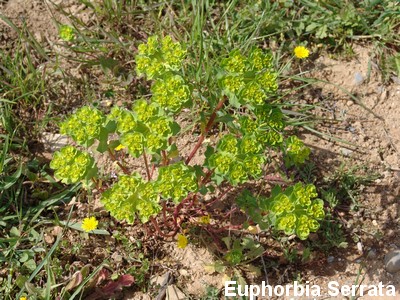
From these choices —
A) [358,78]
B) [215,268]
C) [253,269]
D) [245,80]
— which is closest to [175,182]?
[245,80]

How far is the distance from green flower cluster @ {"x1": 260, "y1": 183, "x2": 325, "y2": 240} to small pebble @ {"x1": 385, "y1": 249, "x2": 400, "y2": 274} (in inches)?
35.5

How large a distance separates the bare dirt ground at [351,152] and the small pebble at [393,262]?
0.04 meters

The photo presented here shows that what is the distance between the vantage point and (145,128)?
2.63 metres

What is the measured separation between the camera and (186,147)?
3.73 m

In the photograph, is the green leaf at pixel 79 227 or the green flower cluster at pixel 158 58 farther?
the green leaf at pixel 79 227

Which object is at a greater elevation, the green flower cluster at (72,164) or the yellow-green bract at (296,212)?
the green flower cluster at (72,164)

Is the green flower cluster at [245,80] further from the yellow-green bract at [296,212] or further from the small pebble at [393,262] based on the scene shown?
the small pebble at [393,262]

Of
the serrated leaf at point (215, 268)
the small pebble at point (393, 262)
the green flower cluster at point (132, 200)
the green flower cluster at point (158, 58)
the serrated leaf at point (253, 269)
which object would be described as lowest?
the small pebble at point (393, 262)

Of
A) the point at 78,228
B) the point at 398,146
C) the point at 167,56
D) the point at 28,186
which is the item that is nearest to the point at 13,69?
the point at 28,186

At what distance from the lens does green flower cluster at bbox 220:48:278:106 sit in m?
2.60

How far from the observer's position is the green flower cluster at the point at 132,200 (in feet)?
8.46

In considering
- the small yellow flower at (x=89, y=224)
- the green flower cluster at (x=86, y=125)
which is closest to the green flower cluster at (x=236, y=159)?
the green flower cluster at (x=86, y=125)

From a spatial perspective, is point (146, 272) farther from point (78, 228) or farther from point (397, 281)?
point (397, 281)

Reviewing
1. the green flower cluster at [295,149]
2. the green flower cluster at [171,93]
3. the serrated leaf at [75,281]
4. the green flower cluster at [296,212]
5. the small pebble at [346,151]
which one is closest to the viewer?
the green flower cluster at [171,93]
